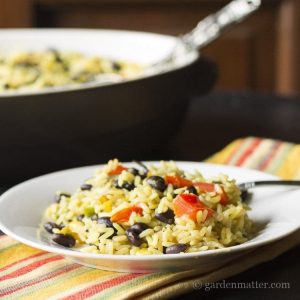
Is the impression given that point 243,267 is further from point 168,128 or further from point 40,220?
point 168,128

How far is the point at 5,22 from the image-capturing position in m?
3.29

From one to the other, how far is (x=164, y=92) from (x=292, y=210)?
431 mm

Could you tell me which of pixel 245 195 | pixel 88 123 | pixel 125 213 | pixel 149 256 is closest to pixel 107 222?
pixel 125 213

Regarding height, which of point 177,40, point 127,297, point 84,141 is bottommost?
point 127,297

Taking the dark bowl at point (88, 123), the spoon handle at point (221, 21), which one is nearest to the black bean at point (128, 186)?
the dark bowl at point (88, 123)

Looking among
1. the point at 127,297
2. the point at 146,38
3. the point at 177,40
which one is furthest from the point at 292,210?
the point at 146,38

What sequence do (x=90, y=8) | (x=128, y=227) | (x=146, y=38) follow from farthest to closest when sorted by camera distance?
(x=90, y=8)
(x=146, y=38)
(x=128, y=227)

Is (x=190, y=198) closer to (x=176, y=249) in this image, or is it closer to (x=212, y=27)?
(x=176, y=249)

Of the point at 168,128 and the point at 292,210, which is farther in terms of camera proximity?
the point at 168,128

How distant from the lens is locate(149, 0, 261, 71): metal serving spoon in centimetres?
164

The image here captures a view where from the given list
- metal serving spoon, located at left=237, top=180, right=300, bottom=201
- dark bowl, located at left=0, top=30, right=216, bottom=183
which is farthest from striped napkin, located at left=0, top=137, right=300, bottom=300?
dark bowl, located at left=0, top=30, right=216, bottom=183

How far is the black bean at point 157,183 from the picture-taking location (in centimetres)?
111

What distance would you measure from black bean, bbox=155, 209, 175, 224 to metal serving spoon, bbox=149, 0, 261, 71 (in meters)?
0.65

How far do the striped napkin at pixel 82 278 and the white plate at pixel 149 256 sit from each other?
0.5 inches
